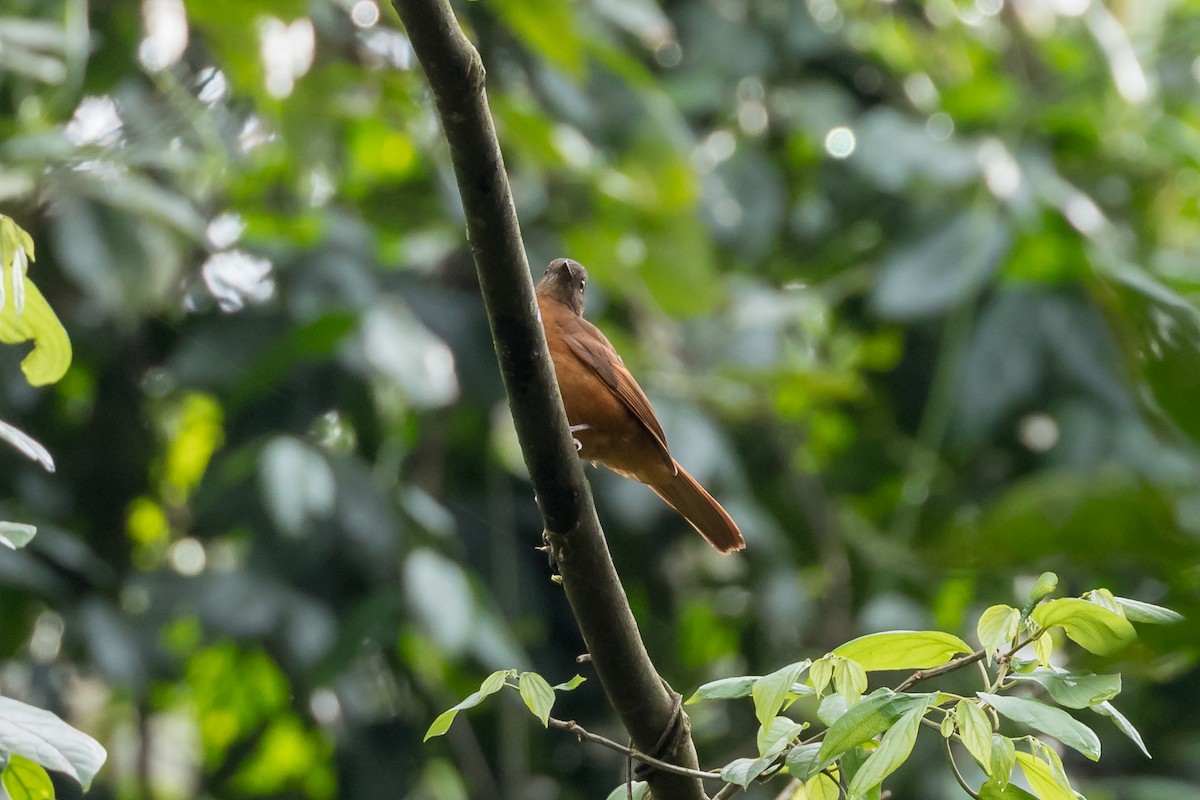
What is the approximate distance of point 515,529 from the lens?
16.0 ft

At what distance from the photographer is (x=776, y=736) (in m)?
1.47

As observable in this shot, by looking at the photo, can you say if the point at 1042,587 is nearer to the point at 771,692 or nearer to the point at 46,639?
the point at 771,692

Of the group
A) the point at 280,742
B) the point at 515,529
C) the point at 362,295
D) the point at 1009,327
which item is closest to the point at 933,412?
the point at 1009,327

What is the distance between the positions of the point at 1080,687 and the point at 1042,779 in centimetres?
14

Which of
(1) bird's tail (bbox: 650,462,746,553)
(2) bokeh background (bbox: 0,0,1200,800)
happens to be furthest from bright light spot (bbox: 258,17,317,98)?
(1) bird's tail (bbox: 650,462,746,553)

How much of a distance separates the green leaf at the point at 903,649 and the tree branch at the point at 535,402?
1.88 ft

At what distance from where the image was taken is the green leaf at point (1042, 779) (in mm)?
1351

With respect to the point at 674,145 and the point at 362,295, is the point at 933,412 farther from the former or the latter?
the point at 362,295

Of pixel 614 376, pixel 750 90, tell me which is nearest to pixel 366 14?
pixel 614 376

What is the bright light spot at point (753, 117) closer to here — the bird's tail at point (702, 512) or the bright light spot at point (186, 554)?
the bird's tail at point (702, 512)

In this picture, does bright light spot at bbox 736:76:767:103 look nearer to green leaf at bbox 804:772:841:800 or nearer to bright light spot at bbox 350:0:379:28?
bright light spot at bbox 350:0:379:28

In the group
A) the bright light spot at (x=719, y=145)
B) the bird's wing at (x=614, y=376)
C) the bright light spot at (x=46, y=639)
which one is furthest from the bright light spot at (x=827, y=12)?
the bright light spot at (x=46, y=639)

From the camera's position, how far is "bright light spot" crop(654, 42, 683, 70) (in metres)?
5.85

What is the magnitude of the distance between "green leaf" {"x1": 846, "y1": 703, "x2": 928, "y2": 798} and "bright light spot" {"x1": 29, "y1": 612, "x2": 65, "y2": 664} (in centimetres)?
360
